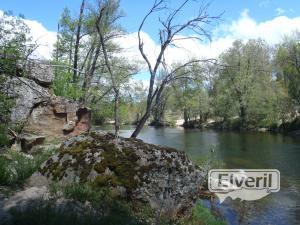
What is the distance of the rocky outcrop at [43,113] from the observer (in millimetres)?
16438

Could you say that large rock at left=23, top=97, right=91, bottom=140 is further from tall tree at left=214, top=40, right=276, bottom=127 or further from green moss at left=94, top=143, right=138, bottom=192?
tall tree at left=214, top=40, right=276, bottom=127

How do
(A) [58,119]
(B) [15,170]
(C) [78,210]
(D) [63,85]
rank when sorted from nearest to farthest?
(C) [78,210]
(B) [15,170]
(A) [58,119]
(D) [63,85]

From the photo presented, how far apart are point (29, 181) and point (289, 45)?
5557 centimetres

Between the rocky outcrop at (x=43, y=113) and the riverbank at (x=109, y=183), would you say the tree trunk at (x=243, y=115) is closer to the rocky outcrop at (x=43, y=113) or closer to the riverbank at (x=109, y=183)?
the rocky outcrop at (x=43, y=113)

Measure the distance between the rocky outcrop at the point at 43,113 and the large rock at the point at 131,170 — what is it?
738 cm

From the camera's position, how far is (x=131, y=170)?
8.40 meters

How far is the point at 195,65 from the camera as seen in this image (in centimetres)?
1586

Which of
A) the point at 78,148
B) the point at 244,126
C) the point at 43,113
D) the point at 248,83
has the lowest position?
the point at 78,148

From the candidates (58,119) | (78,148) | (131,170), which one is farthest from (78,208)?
(58,119)

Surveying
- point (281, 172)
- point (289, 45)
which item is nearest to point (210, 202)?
point (281, 172)

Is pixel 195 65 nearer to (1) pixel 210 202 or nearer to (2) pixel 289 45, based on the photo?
(1) pixel 210 202

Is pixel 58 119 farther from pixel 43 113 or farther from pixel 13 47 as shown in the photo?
pixel 13 47

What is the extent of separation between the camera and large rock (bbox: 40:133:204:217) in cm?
828

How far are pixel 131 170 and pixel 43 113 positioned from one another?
10664 mm
